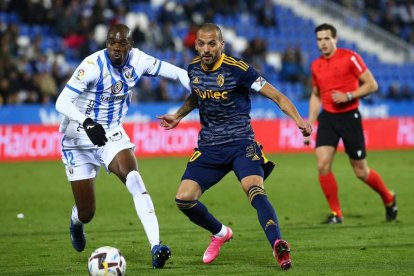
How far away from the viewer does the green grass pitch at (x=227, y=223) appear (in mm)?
8602

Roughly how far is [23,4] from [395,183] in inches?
554

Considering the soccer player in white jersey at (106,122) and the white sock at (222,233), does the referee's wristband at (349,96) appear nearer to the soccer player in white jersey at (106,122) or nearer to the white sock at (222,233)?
the soccer player in white jersey at (106,122)

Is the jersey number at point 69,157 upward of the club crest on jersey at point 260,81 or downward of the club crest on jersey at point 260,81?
downward

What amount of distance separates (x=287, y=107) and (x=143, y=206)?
→ 1.64 m

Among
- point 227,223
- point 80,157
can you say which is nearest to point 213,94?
point 80,157

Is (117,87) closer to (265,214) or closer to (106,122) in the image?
(106,122)

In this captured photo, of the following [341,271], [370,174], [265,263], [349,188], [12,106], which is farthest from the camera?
[12,106]

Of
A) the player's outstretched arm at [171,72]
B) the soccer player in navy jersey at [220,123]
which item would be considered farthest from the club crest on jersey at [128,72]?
the soccer player in navy jersey at [220,123]

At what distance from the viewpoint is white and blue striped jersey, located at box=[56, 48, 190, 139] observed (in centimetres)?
890

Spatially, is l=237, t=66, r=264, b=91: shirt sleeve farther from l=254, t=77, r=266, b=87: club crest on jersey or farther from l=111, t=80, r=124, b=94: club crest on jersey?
l=111, t=80, r=124, b=94: club crest on jersey

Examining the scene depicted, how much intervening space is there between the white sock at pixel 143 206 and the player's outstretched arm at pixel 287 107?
1465 mm

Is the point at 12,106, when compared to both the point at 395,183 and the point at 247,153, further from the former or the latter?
the point at 247,153

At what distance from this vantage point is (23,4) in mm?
26750

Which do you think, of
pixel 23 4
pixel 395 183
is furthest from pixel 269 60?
pixel 395 183
